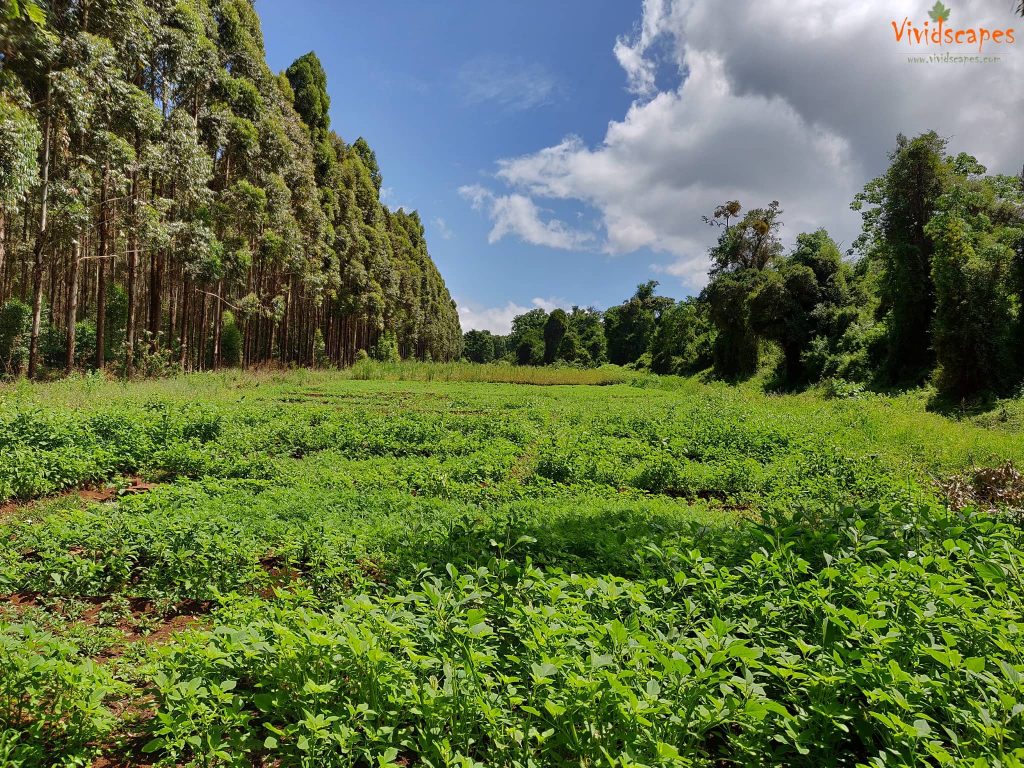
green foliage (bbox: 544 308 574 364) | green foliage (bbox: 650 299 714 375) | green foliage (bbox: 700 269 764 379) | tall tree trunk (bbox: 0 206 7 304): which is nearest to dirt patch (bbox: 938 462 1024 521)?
green foliage (bbox: 700 269 764 379)

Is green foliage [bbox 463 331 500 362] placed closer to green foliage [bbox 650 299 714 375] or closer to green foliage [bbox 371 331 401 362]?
green foliage [bbox 650 299 714 375]

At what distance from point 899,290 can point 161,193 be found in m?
31.1

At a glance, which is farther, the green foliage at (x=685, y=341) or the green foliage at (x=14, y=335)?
the green foliage at (x=685, y=341)

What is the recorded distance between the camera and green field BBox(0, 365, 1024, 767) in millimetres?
→ 1962

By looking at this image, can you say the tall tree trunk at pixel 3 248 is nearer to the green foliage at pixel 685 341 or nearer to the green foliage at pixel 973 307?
the green foliage at pixel 973 307

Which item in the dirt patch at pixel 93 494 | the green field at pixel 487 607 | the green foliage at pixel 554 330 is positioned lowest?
the dirt patch at pixel 93 494

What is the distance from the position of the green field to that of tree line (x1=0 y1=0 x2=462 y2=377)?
13.5 ft

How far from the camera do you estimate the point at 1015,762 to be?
1.56 m

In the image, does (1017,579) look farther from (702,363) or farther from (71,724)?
(702,363)

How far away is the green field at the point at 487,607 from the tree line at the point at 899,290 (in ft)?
29.1

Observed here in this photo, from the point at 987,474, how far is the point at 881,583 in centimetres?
667

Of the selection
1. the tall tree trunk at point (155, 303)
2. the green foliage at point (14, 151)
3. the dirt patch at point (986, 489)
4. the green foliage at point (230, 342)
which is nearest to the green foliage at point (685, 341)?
the green foliage at point (230, 342)

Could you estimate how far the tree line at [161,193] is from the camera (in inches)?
569

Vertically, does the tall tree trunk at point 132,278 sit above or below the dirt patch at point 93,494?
above
